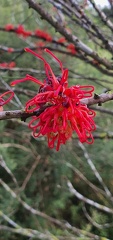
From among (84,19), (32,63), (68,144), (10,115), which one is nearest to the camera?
(10,115)

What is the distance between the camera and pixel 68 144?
3.67m

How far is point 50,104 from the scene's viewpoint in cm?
71

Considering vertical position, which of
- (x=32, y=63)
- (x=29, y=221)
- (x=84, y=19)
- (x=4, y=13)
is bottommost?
(x=29, y=221)

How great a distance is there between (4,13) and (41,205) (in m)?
2.94

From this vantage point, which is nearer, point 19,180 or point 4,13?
point 19,180

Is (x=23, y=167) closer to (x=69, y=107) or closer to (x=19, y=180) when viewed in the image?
(x=19, y=180)

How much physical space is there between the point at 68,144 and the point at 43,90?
9.74 feet

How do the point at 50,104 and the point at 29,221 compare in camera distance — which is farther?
the point at 29,221

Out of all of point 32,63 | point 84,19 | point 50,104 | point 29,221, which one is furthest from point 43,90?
point 32,63

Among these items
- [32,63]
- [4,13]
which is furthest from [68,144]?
[4,13]

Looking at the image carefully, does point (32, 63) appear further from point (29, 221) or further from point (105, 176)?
point (29, 221)

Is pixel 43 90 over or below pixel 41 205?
over

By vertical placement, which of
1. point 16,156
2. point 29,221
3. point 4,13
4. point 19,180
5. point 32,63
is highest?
point 4,13

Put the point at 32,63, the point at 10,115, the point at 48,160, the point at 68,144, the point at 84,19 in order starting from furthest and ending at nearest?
the point at 32,63 → the point at 48,160 → the point at 68,144 → the point at 84,19 → the point at 10,115
